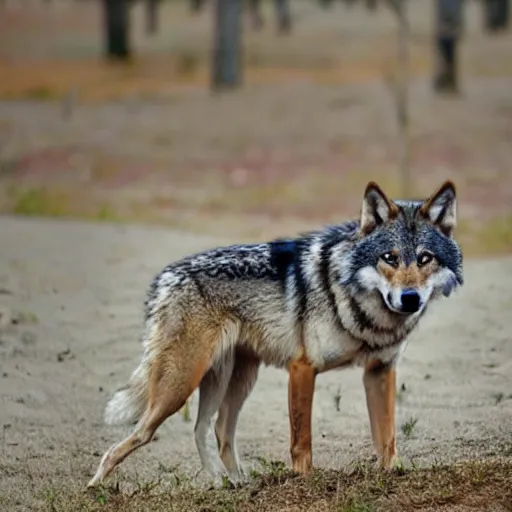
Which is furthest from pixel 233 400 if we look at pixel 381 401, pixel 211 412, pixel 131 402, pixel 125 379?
pixel 125 379

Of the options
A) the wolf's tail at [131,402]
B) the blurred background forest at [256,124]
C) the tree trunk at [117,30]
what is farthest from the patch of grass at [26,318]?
the tree trunk at [117,30]

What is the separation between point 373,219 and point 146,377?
147 cm

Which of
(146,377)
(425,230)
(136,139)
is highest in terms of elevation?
(425,230)

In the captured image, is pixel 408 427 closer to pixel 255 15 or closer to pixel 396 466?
pixel 396 466

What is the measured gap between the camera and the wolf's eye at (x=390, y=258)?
6594mm

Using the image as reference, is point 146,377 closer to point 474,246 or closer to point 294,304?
point 294,304

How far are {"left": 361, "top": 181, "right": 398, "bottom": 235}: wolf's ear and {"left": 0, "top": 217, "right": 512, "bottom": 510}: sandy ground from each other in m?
1.51

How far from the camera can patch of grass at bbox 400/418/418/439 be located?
773cm

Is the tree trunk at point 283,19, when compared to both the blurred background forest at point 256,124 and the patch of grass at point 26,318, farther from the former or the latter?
the patch of grass at point 26,318

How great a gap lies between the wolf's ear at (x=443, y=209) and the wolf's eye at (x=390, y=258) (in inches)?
11.8

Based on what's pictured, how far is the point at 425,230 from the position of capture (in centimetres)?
666

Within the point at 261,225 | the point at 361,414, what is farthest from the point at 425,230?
the point at 261,225

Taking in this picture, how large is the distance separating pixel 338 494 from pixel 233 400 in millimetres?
1376

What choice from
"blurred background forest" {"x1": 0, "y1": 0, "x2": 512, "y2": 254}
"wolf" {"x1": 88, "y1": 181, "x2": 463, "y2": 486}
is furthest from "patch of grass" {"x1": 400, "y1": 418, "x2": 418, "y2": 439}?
"blurred background forest" {"x1": 0, "y1": 0, "x2": 512, "y2": 254}
